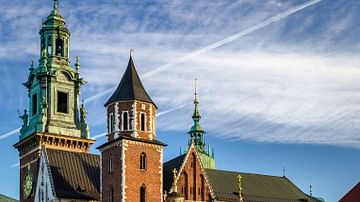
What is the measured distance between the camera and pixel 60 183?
93.8 meters

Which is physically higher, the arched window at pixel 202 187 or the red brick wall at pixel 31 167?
the red brick wall at pixel 31 167

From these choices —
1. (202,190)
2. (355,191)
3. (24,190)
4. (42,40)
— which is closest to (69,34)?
(42,40)

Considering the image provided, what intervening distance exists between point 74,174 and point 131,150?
43.4 feet

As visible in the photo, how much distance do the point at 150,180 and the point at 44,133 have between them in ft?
79.5

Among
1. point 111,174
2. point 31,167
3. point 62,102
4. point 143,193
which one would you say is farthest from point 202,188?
point 62,102

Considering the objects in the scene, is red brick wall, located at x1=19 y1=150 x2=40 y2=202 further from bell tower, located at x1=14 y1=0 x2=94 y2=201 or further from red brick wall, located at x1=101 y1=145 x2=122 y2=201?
red brick wall, located at x1=101 y1=145 x2=122 y2=201

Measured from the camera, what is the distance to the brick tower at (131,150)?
280ft

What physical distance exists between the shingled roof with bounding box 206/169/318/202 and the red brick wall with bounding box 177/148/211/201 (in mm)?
3609

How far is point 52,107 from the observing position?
111 meters

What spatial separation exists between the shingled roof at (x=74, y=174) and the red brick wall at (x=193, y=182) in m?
9.84

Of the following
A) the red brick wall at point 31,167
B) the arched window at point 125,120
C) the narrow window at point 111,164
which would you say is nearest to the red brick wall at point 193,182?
the narrow window at point 111,164

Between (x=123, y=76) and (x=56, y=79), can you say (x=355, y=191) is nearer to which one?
(x=123, y=76)

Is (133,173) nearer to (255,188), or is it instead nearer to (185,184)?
(185,184)

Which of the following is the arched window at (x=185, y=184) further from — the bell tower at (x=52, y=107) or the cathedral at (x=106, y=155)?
the bell tower at (x=52, y=107)
